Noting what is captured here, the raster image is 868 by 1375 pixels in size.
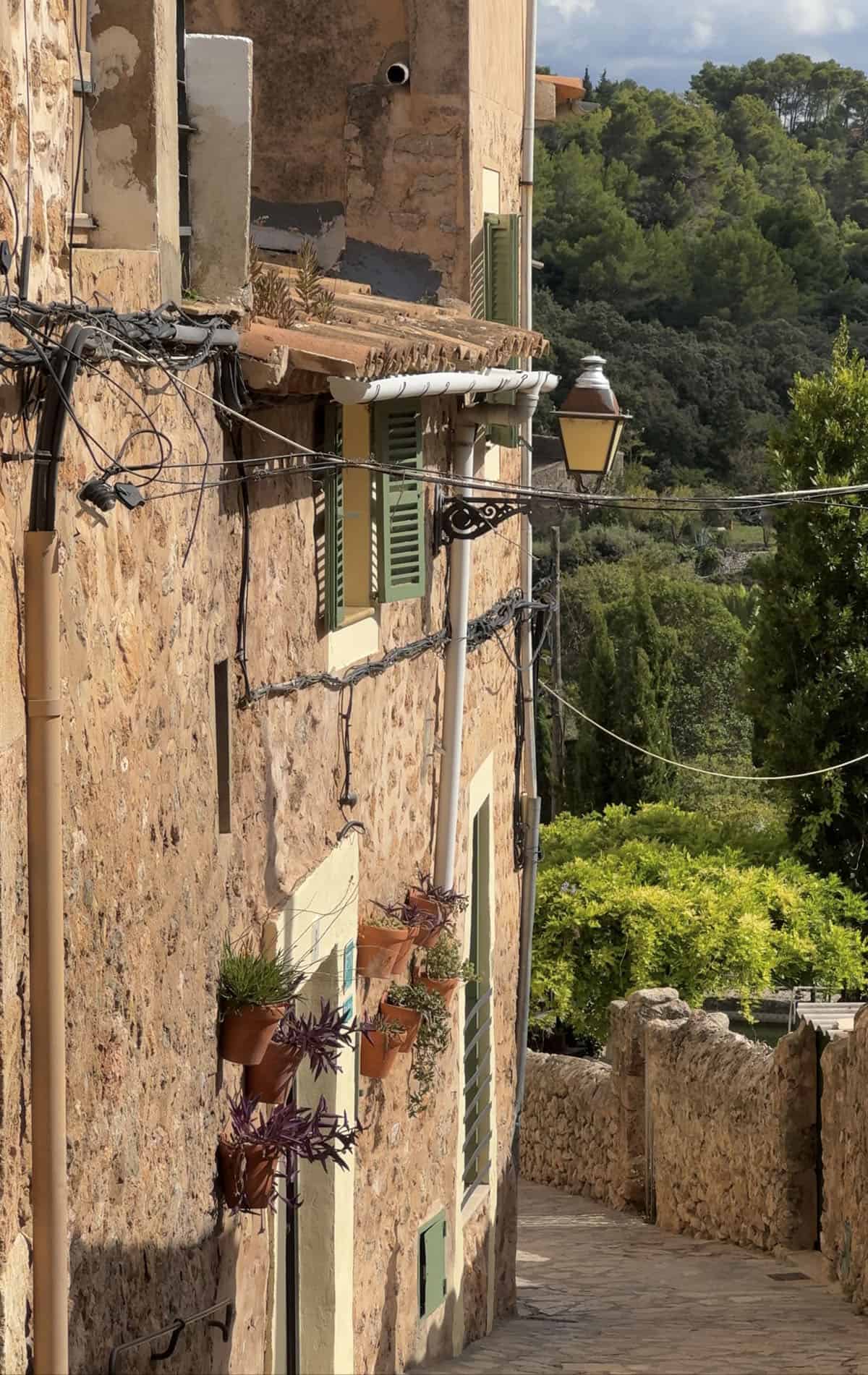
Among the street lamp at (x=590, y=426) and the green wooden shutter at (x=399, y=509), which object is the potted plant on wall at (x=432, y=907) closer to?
the green wooden shutter at (x=399, y=509)

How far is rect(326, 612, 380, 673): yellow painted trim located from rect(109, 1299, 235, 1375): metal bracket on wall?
2554 millimetres

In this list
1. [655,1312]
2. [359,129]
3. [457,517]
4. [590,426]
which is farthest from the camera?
[655,1312]

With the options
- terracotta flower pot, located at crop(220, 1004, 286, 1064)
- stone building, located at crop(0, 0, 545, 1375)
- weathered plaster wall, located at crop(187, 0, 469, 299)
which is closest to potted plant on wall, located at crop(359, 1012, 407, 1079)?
stone building, located at crop(0, 0, 545, 1375)

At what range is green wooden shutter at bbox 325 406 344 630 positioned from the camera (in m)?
7.09

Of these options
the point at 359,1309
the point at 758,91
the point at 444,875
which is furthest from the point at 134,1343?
the point at 758,91

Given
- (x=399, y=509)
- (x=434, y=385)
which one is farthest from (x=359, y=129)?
(x=434, y=385)

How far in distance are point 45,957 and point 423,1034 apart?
4.66 metres

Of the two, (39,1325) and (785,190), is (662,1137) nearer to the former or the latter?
(39,1325)

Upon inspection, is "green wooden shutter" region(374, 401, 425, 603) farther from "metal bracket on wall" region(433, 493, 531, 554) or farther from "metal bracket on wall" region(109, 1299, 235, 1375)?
"metal bracket on wall" region(109, 1299, 235, 1375)

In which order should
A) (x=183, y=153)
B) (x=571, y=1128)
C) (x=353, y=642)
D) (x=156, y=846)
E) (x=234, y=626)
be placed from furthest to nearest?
1. (x=571, y=1128)
2. (x=353, y=642)
3. (x=234, y=626)
4. (x=183, y=153)
5. (x=156, y=846)

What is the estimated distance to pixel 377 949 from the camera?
7.89m

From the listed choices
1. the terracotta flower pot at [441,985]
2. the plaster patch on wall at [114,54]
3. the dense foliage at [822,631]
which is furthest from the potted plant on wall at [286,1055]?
the dense foliage at [822,631]

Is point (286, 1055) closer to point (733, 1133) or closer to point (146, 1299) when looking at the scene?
point (146, 1299)

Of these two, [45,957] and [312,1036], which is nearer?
[45,957]
